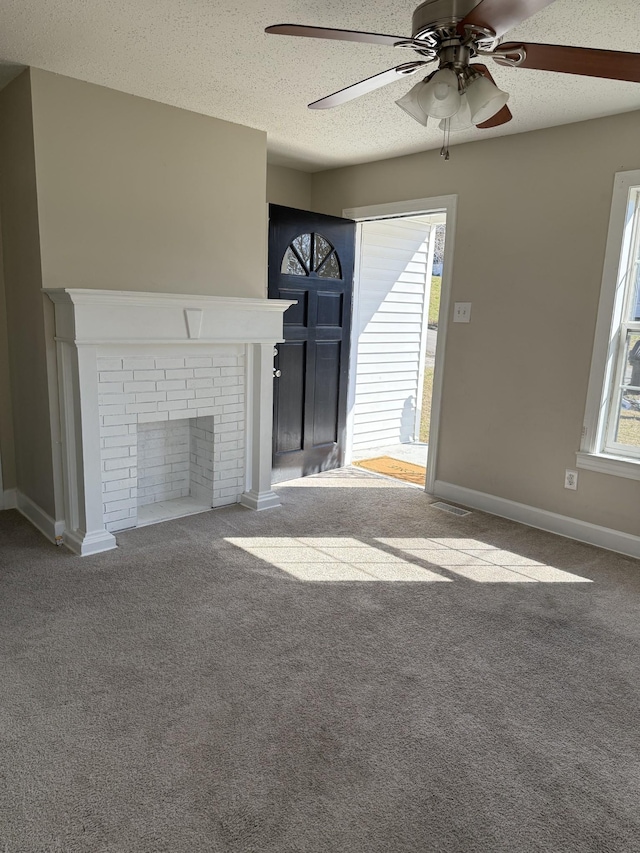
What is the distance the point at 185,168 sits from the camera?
11.4 ft

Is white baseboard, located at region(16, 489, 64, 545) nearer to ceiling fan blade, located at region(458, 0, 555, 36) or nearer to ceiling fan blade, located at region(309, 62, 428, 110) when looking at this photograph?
ceiling fan blade, located at region(309, 62, 428, 110)

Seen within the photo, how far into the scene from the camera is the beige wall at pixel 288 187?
15.3 feet

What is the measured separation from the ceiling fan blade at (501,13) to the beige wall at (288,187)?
127 inches

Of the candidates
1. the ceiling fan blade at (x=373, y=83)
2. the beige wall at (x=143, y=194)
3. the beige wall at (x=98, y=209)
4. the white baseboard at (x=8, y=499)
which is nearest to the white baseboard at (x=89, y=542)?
the beige wall at (x=98, y=209)

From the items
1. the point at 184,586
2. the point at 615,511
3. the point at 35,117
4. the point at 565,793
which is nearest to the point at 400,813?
the point at 565,793

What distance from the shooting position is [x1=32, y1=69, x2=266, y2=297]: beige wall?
2.98 m

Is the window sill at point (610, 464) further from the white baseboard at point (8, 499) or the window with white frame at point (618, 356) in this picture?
the white baseboard at point (8, 499)

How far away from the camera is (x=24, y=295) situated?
128 inches

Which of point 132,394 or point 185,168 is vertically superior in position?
point 185,168

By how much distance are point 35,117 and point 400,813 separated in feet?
10.7


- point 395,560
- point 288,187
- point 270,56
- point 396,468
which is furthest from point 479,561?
point 288,187

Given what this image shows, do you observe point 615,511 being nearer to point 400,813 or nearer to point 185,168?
point 400,813

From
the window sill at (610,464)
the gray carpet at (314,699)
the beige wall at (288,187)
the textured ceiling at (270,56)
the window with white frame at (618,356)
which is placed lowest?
the gray carpet at (314,699)

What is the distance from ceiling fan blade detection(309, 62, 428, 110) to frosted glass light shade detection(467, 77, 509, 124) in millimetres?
168
